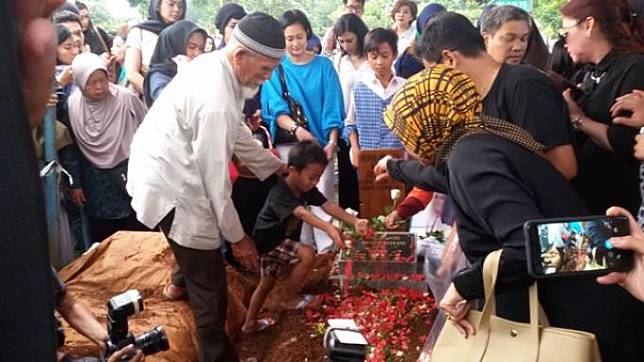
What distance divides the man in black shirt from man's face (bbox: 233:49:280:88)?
101 cm

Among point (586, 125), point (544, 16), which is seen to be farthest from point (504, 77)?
point (544, 16)

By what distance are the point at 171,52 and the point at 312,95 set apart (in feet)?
3.80

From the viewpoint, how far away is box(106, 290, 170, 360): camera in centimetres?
194

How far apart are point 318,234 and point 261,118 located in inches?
42.5

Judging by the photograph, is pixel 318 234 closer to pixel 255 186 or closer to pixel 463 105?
pixel 255 186

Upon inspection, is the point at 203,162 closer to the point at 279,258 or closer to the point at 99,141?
the point at 279,258

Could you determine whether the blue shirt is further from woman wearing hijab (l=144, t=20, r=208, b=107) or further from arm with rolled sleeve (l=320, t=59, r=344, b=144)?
woman wearing hijab (l=144, t=20, r=208, b=107)

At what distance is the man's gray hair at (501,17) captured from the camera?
10.4 feet

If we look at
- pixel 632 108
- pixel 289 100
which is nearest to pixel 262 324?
pixel 289 100

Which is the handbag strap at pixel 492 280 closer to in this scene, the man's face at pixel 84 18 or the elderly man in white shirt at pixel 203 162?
the elderly man in white shirt at pixel 203 162

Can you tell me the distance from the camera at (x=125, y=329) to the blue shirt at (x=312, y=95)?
2.96 metres

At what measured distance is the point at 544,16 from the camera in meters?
7.28

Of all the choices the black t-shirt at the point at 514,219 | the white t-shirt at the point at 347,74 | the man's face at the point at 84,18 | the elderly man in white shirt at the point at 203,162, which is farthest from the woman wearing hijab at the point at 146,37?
the black t-shirt at the point at 514,219

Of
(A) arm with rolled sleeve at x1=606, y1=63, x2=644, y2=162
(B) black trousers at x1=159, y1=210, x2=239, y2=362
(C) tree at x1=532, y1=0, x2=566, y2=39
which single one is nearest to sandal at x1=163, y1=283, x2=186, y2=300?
(B) black trousers at x1=159, y1=210, x2=239, y2=362
